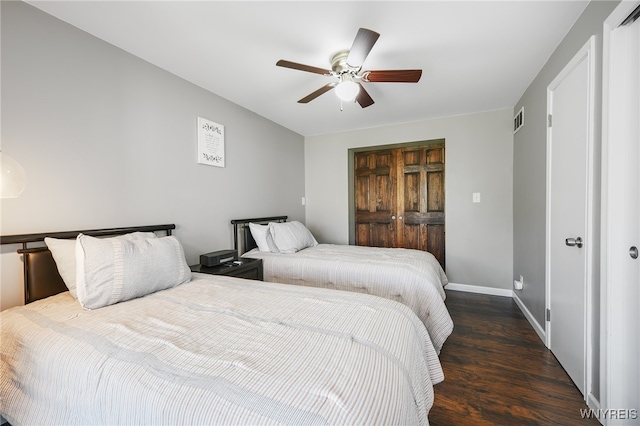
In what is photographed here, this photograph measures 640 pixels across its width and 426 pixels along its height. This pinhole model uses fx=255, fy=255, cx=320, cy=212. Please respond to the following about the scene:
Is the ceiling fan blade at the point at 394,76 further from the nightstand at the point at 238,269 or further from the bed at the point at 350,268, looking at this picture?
the nightstand at the point at 238,269

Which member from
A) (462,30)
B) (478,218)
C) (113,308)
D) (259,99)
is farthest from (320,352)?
(478,218)

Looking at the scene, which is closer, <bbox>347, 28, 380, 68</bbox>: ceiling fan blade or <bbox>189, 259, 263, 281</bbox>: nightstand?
<bbox>347, 28, 380, 68</bbox>: ceiling fan blade

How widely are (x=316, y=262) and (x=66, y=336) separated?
5.82 feet

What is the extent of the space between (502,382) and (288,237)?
7.32 ft

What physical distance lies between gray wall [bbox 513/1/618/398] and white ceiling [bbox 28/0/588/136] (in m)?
0.13

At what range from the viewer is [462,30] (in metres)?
1.75

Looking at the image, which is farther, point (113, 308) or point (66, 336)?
point (113, 308)

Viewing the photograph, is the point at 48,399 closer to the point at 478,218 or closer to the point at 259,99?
the point at 259,99

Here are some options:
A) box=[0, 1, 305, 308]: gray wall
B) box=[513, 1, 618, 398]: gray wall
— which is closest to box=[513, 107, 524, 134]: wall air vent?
box=[513, 1, 618, 398]: gray wall

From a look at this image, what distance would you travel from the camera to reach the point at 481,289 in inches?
135

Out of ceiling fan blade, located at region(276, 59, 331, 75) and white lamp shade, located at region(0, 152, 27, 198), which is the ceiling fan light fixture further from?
white lamp shade, located at region(0, 152, 27, 198)

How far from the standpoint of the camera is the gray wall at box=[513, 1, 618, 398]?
143cm

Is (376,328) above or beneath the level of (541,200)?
beneath

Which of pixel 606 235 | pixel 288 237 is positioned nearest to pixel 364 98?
pixel 288 237
